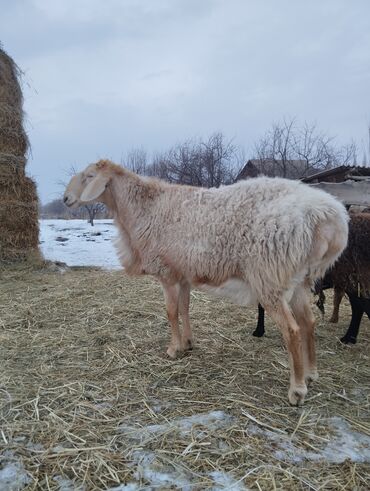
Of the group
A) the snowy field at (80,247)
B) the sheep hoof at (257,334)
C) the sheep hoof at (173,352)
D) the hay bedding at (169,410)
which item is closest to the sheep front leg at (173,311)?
the sheep hoof at (173,352)

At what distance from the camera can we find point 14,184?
10117 mm

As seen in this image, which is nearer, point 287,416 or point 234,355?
point 287,416

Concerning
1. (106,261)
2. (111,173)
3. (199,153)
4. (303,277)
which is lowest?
(106,261)

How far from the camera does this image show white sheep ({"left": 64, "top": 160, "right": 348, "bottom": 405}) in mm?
3363

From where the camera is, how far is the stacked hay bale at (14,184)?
9.93 m

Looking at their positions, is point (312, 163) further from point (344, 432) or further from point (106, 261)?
point (344, 432)

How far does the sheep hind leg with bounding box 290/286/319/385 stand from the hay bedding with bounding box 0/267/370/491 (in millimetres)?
145

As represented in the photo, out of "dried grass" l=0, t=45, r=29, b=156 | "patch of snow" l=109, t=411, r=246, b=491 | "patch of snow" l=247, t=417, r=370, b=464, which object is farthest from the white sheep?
"dried grass" l=0, t=45, r=29, b=156

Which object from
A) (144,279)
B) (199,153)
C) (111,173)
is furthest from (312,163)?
(111,173)

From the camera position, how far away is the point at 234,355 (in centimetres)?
452

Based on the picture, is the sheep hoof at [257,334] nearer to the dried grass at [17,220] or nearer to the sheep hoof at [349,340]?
the sheep hoof at [349,340]

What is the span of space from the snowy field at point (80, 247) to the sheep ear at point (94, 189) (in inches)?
193

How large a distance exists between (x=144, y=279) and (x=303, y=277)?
5095mm

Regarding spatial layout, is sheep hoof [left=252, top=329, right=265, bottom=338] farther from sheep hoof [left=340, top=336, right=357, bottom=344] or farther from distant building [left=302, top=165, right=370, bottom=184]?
distant building [left=302, top=165, right=370, bottom=184]
